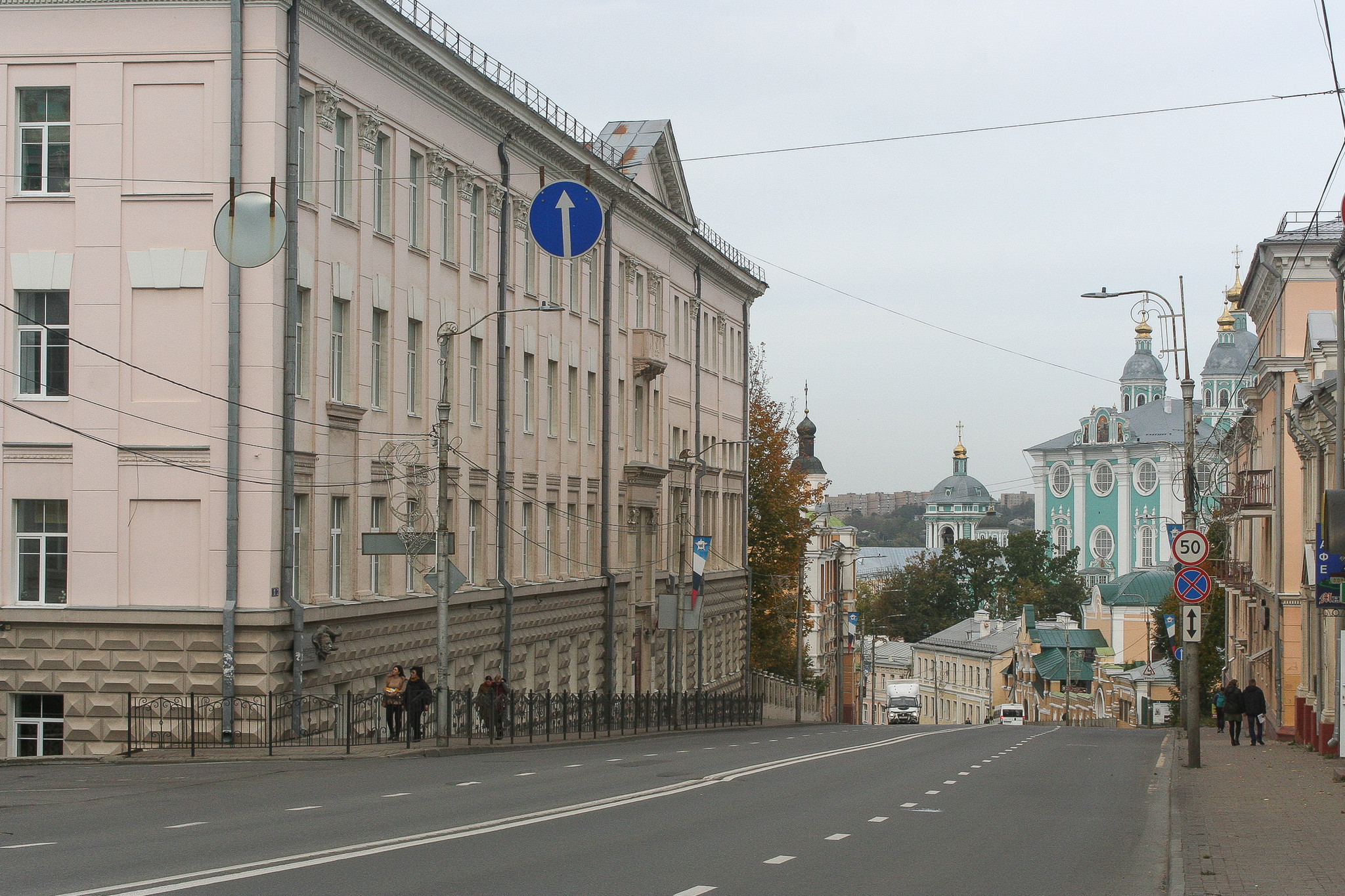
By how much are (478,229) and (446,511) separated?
35.4 ft

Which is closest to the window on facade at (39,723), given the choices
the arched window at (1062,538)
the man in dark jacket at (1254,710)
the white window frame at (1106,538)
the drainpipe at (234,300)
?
the drainpipe at (234,300)

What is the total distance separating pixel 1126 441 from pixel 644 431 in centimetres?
12083

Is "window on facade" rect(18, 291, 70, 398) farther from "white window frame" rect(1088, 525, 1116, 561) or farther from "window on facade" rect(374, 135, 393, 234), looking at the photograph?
"white window frame" rect(1088, 525, 1116, 561)

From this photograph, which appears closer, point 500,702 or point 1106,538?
point 500,702

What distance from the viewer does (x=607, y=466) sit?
4447cm

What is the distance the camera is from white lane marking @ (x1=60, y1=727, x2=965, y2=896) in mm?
10562

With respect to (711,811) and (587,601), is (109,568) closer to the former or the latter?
(711,811)

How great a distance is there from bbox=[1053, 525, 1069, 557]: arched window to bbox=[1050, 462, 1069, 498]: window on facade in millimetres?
3370

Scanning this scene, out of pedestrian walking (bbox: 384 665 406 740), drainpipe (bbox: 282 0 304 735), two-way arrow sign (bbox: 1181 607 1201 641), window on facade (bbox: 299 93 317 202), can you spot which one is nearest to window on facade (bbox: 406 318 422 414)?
window on facade (bbox: 299 93 317 202)

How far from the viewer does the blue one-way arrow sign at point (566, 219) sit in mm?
24578

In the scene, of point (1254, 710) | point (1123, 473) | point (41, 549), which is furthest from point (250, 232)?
point (1123, 473)

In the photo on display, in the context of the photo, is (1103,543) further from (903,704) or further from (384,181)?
(384,181)

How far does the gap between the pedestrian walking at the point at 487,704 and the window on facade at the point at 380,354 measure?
5683 mm

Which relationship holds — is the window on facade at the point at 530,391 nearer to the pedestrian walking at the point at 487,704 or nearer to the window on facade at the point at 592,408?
the window on facade at the point at 592,408
